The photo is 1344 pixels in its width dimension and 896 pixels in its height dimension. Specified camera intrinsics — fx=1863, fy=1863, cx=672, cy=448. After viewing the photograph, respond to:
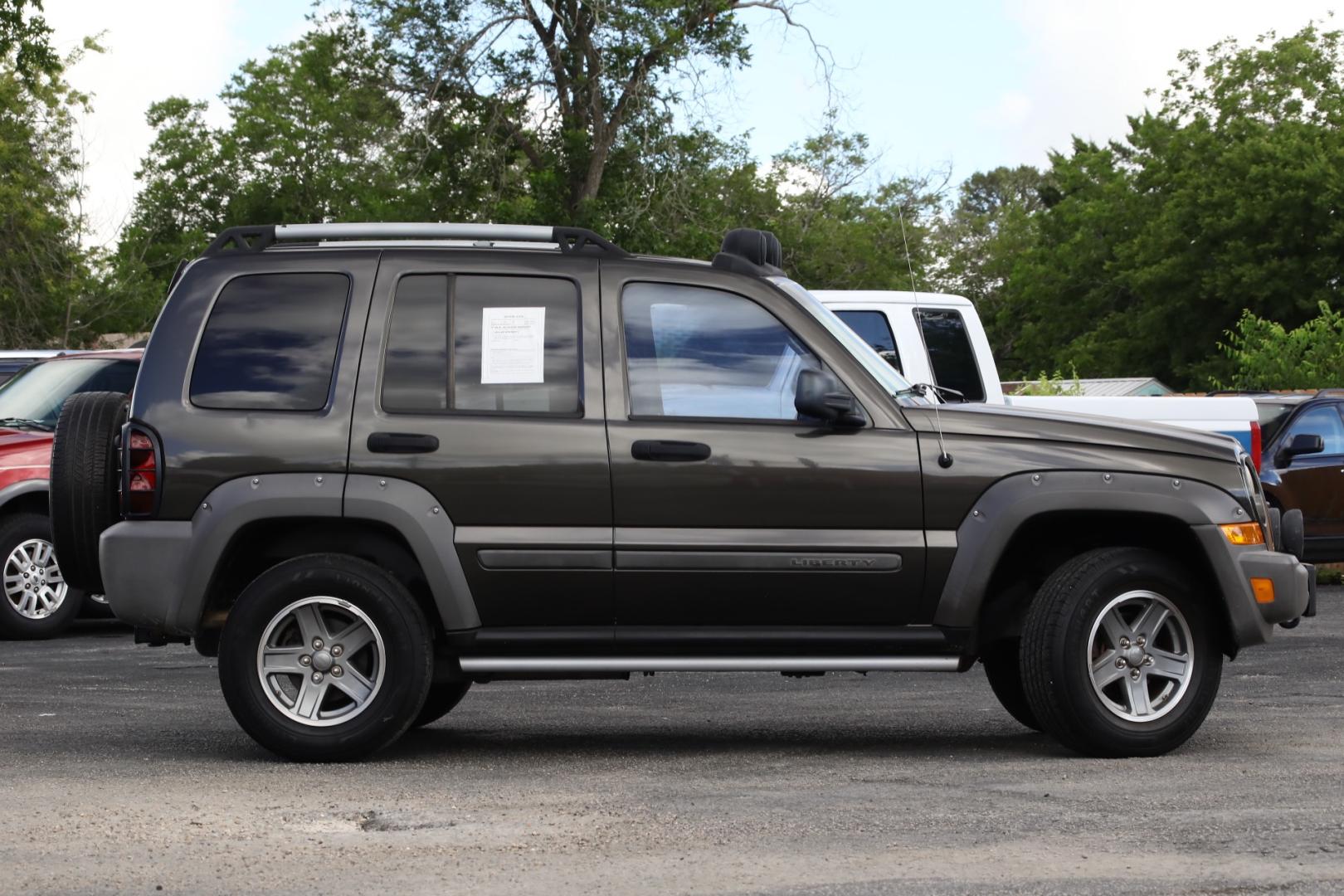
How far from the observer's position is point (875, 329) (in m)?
11.3

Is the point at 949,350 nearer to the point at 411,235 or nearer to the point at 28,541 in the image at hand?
the point at 411,235

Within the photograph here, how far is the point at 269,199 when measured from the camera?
2463 inches

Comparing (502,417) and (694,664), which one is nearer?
(694,664)

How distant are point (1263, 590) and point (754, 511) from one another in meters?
1.99

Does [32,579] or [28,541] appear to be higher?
[28,541]

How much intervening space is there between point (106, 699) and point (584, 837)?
15.1ft

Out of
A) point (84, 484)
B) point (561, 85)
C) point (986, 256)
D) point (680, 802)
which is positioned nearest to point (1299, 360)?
point (561, 85)

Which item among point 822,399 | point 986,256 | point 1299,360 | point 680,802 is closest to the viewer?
point 680,802

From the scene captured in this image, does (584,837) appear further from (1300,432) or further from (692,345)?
(1300,432)

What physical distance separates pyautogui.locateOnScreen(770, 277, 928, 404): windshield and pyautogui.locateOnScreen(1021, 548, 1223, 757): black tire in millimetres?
933

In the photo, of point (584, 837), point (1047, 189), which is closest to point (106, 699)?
point (584, 837)

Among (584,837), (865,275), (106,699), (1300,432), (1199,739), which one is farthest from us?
(865,275)

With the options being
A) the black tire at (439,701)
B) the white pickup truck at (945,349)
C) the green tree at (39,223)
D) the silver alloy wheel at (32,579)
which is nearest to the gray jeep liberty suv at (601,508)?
the black tire at (439,701)

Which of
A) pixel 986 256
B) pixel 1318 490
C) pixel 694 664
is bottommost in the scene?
pixel 694 664
